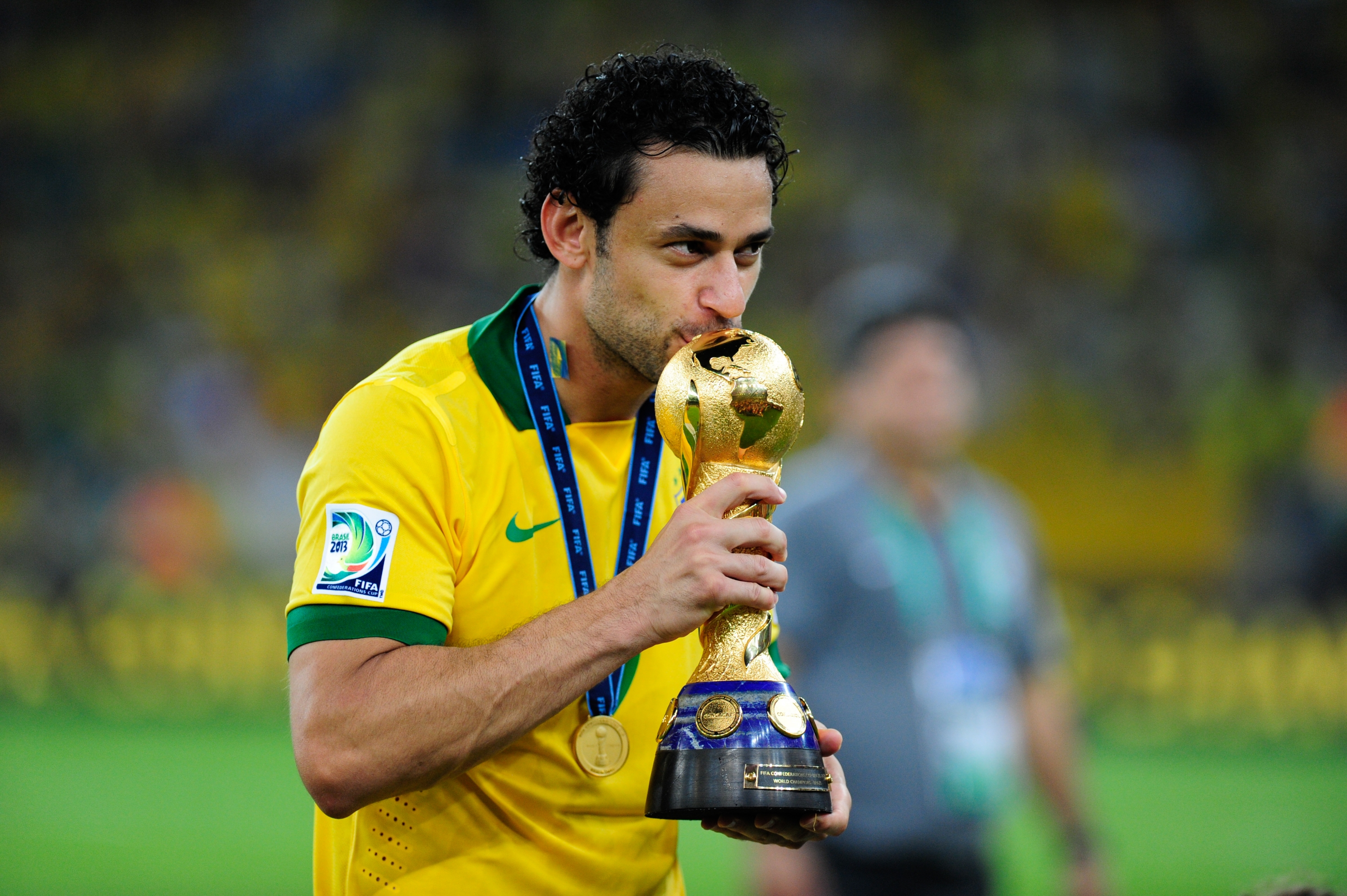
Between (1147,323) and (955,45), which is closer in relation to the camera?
(1147,323)

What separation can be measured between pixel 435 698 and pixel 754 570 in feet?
1.54

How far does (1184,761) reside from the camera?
8.52m

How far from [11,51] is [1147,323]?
12199mm

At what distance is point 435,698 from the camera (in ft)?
5.67

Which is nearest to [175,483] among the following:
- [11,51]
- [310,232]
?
[310,232]

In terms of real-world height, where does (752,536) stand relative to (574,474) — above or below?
below

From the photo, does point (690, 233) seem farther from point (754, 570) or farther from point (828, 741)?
point (828, 741)

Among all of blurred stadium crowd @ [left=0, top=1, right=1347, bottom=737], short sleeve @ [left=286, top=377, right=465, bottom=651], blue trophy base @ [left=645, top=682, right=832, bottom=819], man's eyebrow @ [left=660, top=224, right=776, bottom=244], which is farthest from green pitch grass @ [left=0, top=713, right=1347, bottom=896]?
man's eyebrow @ [left=660, top=224, right=776, bottom=244]

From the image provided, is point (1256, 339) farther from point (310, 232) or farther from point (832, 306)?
point (310, 232)

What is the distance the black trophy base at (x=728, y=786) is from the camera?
67.7 inches

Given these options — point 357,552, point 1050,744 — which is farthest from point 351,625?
point 1050,744

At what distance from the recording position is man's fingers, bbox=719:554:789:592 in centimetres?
171

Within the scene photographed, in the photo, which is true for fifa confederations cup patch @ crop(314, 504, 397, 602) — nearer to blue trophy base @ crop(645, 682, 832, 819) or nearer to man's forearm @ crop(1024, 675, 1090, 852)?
blue trophy base @ crop(645, 682, 832, 819)

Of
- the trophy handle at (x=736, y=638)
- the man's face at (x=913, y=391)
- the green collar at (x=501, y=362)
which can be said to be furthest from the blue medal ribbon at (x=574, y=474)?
the man's face at (x=913, y=391)
